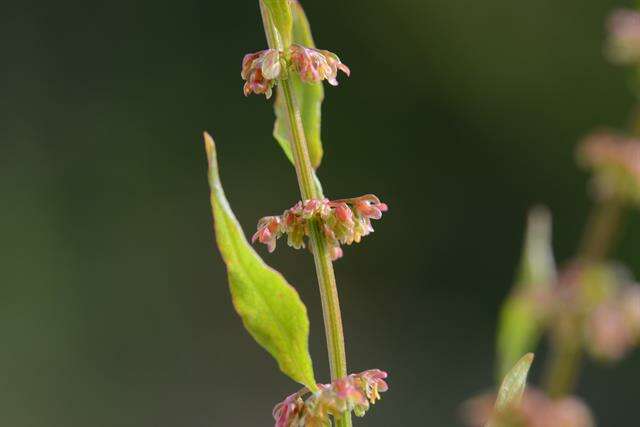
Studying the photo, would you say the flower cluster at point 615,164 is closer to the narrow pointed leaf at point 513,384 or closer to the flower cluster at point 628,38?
the flower cluster at point 628,38

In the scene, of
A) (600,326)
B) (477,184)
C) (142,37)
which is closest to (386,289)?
(477,184)

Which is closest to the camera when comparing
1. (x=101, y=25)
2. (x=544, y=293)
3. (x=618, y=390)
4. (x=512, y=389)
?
(x=512, y=389)

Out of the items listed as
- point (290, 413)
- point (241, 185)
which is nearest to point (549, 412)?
point (290, 413)

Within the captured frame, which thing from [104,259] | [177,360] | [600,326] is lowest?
[600,326]

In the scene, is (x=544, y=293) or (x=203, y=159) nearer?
(x=544, y=293)

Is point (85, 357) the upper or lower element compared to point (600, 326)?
upper

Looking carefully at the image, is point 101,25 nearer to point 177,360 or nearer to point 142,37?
point 142,37

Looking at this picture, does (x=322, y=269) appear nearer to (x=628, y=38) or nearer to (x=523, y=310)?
(x=523, y=310)
